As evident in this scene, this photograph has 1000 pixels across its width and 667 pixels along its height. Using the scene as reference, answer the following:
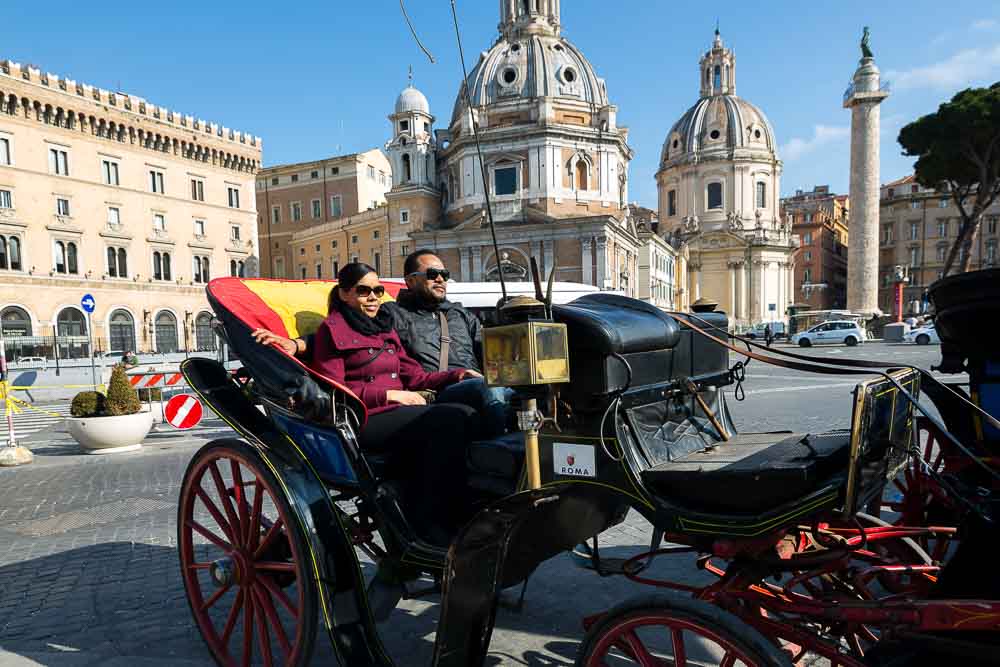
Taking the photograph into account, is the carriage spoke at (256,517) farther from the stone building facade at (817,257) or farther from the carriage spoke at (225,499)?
the stone building facade at (817,257)

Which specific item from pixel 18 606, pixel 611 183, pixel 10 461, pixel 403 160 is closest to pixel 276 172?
pixel 403 160

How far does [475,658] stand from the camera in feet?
6.68

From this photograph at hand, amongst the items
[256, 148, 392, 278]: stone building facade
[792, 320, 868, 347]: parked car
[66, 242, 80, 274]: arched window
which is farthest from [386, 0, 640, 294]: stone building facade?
[66, 242, 80, 274]: arched window

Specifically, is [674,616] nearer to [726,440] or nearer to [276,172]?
[726,440]

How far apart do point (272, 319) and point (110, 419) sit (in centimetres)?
578

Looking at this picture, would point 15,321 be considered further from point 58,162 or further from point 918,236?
point 918,236

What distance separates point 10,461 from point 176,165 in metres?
39.0

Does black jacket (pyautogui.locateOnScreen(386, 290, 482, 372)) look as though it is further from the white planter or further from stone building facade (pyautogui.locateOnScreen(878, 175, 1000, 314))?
stone building facade (pyautogui.locateOnScreen(878, 175, 1000, 314))

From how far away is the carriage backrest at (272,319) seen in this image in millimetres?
2656

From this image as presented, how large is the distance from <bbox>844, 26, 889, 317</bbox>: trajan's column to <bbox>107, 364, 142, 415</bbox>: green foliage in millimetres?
44032

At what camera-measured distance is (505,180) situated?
1764 inches

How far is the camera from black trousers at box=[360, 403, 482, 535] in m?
2.49

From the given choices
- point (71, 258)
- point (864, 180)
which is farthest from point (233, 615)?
point (864, 180)

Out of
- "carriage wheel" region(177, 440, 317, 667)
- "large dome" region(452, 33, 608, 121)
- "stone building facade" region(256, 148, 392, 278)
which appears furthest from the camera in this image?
"stone building facade" region(256, 148, 392, 278)
